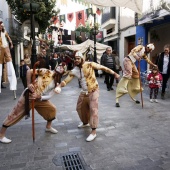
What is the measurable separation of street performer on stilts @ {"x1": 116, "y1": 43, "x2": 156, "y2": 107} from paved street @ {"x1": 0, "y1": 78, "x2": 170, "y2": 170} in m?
0.78

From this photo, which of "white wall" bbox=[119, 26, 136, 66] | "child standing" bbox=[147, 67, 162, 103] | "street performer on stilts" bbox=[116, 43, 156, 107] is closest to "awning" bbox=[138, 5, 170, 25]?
"child standing" bbox=[147, 67, 162, 103]

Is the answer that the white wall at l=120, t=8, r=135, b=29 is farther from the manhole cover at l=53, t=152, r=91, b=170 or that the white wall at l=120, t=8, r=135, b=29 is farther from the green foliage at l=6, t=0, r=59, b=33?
the manhole cover at l=53, t=152, r=91, b=170

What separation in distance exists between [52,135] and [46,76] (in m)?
1.28

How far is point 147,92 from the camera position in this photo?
32.9 feet

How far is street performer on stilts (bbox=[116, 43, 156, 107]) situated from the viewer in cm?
723

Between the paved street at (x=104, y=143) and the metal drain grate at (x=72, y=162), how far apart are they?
0.34 feet

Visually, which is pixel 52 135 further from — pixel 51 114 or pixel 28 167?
pixel 28 167

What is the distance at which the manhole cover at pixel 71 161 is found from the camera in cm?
363

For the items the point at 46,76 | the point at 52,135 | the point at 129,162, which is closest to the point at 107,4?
the point at 46,76

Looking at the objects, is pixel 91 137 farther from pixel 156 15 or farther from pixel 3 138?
pixel 156 15

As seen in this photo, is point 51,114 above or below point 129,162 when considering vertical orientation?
above

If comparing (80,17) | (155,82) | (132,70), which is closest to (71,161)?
(132,70)

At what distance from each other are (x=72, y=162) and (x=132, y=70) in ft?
14.6

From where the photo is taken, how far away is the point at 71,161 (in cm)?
381
